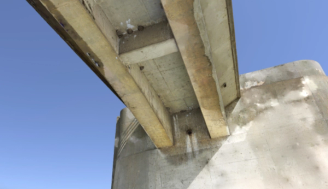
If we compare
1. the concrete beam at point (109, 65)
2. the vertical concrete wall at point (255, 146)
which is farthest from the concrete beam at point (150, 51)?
the vertical concrete wall at point (255, 146)

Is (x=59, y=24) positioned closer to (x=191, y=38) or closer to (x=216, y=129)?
(x=191, y=38)

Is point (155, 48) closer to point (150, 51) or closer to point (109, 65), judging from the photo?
point (150, 51)

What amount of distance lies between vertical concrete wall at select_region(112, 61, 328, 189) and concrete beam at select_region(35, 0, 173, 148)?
938 millimetres

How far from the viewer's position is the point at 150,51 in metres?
5.56

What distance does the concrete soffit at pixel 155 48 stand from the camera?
4711 mm

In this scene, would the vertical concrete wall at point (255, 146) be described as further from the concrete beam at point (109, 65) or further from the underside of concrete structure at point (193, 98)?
the concrete beam at point (109, 65)

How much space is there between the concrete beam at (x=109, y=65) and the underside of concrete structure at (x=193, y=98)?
25 millimetres

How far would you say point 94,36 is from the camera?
506 centimetres

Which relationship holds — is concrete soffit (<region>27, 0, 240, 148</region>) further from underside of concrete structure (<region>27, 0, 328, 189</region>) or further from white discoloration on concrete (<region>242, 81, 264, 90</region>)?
white discoloration on concrete (<region>242, 81, 264, 90</region>)

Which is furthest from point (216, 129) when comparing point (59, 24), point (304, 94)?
point (59, 24)

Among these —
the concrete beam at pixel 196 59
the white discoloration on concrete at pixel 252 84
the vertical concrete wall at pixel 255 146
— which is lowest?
the vertical concrete wall at pixel 255 146

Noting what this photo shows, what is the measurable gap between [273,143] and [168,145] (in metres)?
3.49

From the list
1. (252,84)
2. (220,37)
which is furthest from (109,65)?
(252,84)

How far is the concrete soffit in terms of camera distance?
15.5 ft
